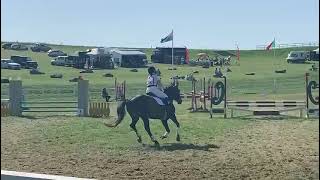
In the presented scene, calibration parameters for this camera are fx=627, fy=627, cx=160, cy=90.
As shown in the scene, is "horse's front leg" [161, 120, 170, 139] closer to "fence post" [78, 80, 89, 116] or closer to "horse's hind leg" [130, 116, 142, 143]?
"horse's hind leg" [130, 116, 142, 143]

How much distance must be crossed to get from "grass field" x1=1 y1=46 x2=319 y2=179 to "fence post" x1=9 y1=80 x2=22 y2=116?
726 mm

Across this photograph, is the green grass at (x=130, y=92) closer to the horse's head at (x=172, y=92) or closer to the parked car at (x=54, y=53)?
the parked car at (x=54, y=53)

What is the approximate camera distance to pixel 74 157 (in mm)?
13367

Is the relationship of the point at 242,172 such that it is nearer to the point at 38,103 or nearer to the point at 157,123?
the point at 157,123

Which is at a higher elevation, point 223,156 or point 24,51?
point 24,51

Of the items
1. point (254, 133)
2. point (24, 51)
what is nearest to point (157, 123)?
point (254, 133)

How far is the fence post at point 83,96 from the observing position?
20.8m

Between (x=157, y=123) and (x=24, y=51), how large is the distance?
1001cm

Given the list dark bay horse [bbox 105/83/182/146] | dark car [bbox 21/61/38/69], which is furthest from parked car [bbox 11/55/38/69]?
dark bay horse [bbox 105/83/182/146]

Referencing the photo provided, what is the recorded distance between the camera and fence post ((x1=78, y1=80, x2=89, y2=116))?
68.3ft

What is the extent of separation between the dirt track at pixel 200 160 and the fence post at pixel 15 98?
547cm

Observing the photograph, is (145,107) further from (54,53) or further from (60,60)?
(54,53)

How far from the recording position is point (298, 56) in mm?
18703

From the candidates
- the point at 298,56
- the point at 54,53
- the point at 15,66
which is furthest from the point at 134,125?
the point at 15,66
